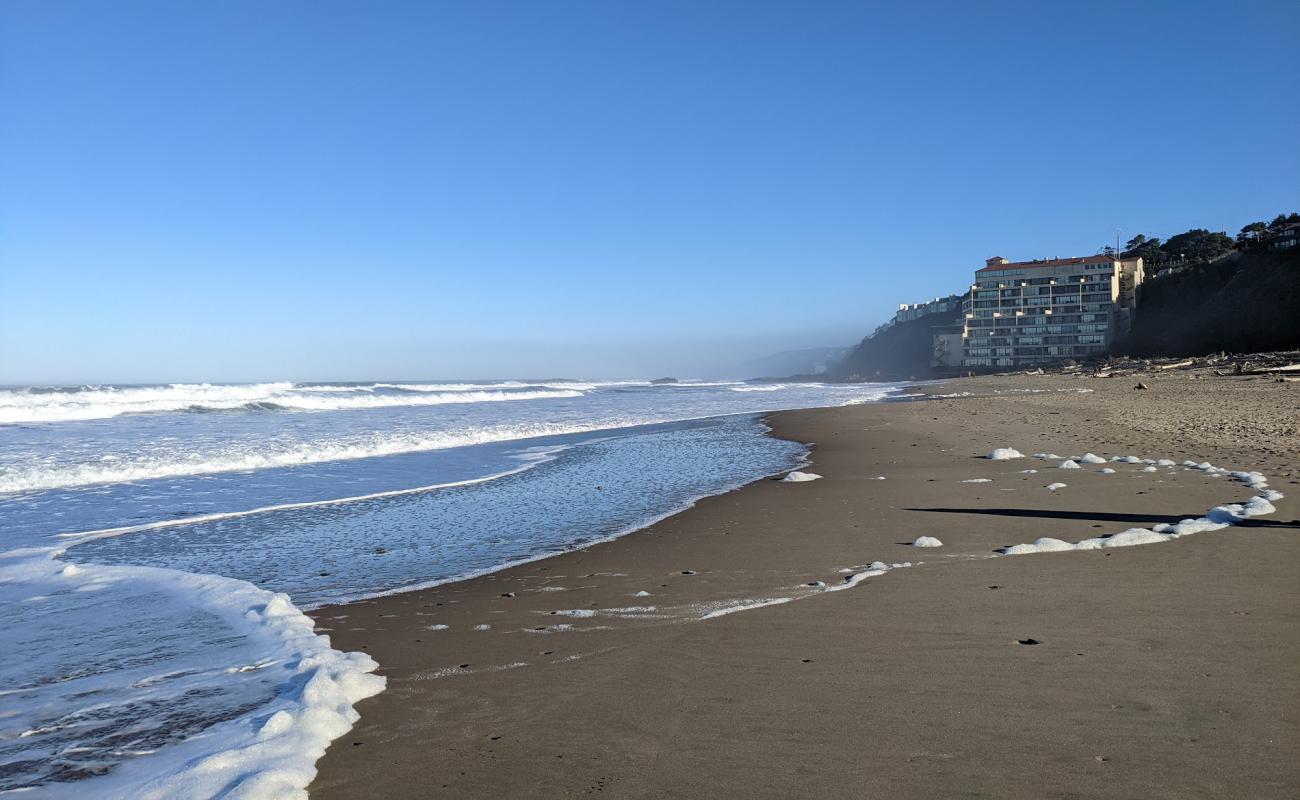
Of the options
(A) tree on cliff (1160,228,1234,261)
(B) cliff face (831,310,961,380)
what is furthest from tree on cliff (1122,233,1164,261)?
(B) cliff face (831,310,961,380)

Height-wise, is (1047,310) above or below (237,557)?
above

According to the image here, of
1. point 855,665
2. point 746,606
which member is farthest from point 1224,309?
point 855,665

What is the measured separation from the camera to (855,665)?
3869 mm

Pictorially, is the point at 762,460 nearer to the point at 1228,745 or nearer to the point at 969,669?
the point at 969,669

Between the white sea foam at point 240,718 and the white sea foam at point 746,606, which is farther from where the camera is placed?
the white sea foam at point 746,606

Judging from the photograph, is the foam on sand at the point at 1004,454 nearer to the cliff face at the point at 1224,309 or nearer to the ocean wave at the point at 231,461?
the ocean wave at the point at 231,461

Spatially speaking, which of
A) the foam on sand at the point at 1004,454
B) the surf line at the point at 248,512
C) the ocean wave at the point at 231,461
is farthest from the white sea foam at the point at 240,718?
the foam on sand at the point at 1004,454

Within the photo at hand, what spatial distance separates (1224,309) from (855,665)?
8819 centimetres

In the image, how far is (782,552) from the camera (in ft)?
22.1

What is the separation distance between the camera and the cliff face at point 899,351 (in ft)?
447

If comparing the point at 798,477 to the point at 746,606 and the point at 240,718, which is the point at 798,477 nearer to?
the point at 746,606

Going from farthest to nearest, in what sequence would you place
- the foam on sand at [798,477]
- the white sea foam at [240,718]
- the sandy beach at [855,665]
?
the foam on sand at [798,477] → the white sea foam at [240,718] → the sandy beach at [855,665]

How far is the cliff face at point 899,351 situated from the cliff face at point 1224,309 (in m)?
40.0

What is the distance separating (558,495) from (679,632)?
6326 mm
